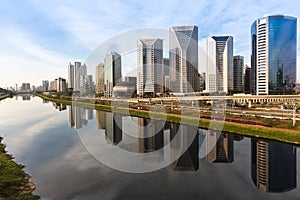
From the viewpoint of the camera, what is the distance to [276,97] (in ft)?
97.8

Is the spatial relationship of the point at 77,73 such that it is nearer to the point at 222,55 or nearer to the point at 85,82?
the point at 85,82

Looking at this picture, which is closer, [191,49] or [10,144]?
[10,144]

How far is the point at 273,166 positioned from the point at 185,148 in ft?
12.9

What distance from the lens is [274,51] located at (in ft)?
135

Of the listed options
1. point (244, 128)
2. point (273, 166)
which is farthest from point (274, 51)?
point (273, 166)

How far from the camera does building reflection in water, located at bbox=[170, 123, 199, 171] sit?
8.54m

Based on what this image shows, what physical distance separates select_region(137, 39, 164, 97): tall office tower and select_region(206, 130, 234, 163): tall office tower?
6093 mm

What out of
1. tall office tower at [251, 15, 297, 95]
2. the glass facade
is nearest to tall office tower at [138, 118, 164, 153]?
tall office tower at [251, 15, 297, 95]

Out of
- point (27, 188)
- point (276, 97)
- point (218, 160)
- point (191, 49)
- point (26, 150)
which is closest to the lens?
point (27, 188)

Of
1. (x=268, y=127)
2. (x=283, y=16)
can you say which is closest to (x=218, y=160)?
(x=268, y=127)

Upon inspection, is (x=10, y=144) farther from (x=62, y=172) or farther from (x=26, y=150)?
(x=62, y=172)

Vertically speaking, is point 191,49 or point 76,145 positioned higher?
point 191,49

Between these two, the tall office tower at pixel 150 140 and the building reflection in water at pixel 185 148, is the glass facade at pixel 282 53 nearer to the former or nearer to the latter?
the building reflection in water at pixel 185 148

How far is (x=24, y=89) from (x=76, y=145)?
543 ft
